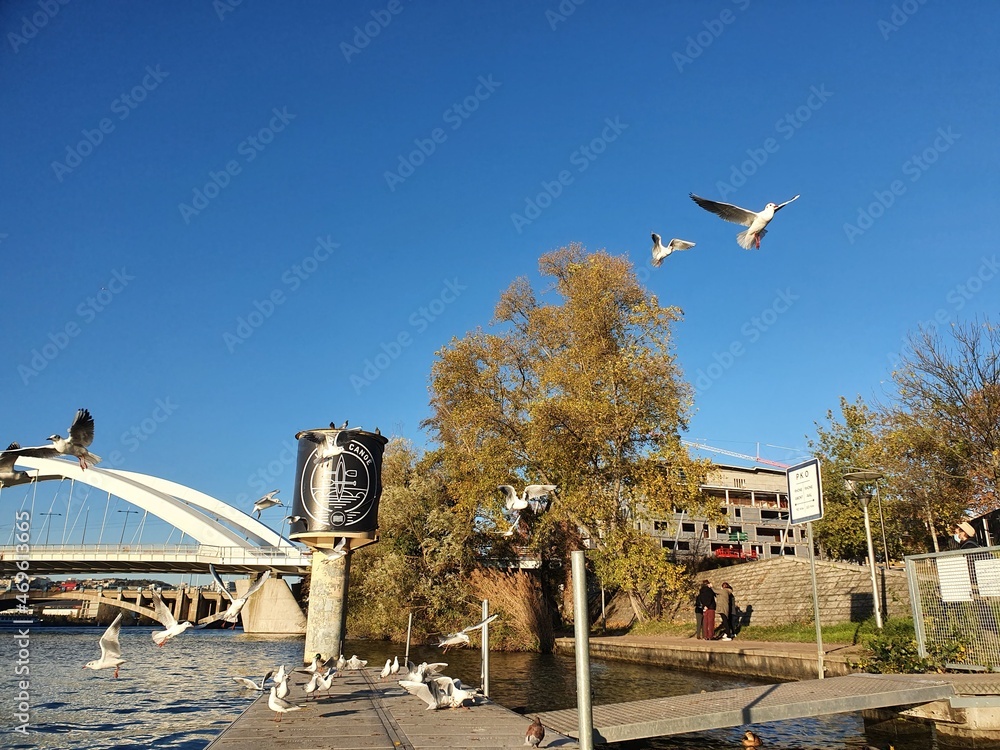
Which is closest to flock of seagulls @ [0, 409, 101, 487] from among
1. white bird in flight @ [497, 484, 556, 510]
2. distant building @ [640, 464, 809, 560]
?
white bird in flight @ [497, 484, 556, 510]

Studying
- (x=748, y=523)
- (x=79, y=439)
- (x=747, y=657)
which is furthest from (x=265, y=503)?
(x=748, y=523)

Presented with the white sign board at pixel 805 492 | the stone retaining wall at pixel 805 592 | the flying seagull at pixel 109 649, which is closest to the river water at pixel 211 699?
the flying seagull at pixel 109 649

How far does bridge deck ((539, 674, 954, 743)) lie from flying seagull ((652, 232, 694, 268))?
6.89 meters

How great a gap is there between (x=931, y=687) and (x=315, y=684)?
823cm

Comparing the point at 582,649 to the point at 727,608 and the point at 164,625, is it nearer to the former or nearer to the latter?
the point at 164,625

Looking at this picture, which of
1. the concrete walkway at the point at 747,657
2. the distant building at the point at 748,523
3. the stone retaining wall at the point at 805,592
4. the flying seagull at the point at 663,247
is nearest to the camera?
the flying seagull at the point at 663,247

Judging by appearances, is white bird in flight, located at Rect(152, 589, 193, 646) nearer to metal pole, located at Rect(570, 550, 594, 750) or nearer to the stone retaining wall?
metal pole, located at Rect(570, 550, 594, 750)

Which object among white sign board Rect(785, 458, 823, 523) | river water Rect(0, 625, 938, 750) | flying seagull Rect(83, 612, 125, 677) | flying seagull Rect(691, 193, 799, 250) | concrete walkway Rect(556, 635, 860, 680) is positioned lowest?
river water Rect(0, 625, 938, 750)

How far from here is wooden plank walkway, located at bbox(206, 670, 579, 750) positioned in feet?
21.4

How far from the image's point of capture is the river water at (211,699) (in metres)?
9.62

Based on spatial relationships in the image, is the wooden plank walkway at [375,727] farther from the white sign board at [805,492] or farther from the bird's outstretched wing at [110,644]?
the white sign board at [805,492]

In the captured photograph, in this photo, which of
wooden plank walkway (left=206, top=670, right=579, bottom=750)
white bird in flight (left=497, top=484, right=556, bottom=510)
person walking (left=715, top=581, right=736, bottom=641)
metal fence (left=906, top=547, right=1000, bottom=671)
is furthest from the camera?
person walking (left=715, top=581, right=736, bottom=641)

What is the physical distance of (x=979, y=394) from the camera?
79.9 ft

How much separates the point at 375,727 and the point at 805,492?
28.3ft
